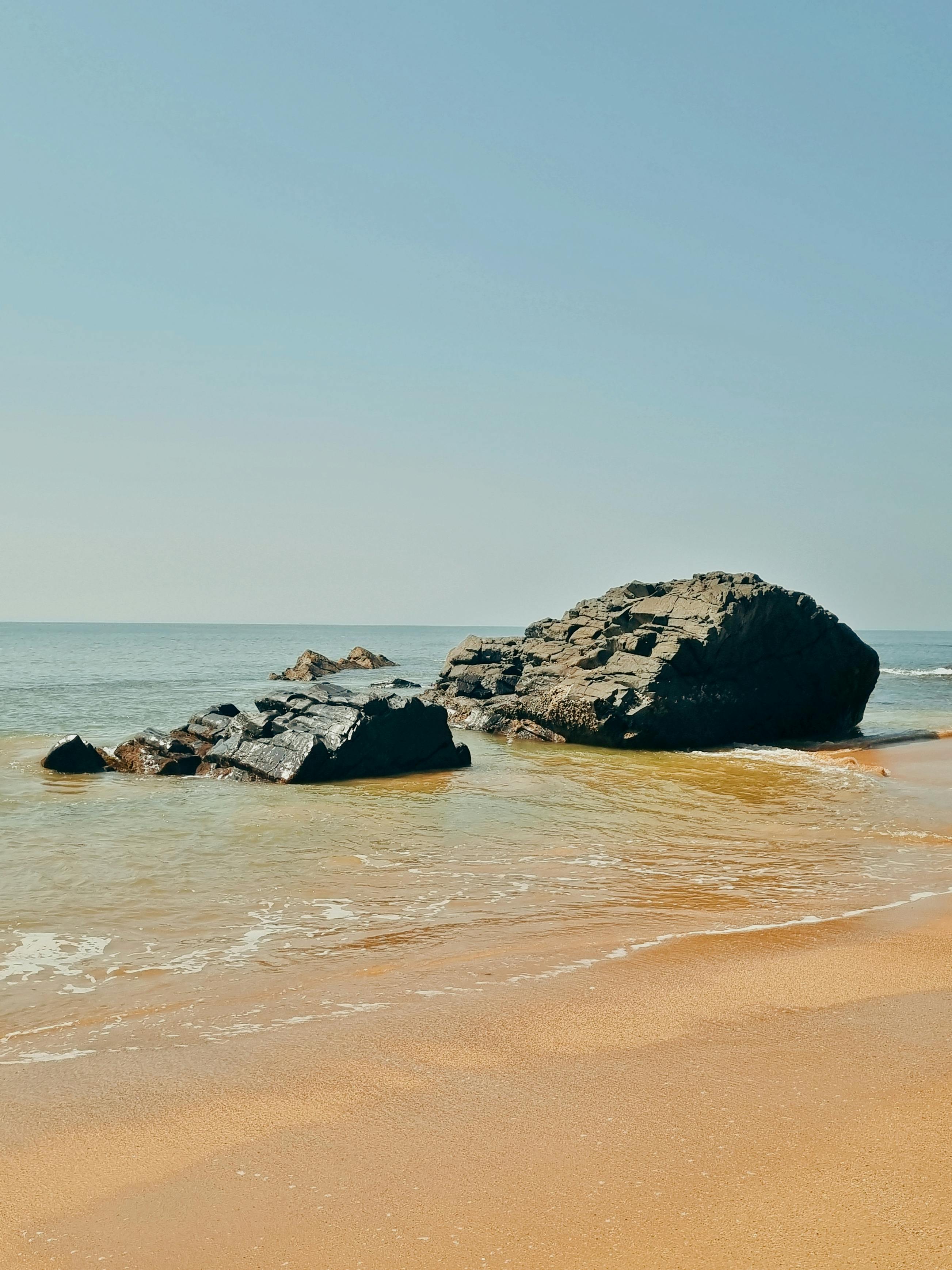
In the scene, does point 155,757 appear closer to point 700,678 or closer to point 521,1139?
point 700,678

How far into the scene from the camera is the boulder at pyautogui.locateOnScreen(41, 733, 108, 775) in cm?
1638

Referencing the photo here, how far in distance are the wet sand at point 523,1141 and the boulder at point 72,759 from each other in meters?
12.6

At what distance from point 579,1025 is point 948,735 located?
899 inches

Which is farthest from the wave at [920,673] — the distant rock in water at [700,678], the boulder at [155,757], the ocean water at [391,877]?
the boulder at [155,757]

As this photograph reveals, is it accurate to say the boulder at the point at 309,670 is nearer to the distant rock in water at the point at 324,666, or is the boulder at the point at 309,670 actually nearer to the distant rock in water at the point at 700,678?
the distant rock in water at the point at 324,666

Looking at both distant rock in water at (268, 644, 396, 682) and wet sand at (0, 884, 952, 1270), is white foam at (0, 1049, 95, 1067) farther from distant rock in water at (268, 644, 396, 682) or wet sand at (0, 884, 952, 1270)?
distant rock in water at (268, 644, 396, 682)

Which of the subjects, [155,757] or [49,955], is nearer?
[49,955]

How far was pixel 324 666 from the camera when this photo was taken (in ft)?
187

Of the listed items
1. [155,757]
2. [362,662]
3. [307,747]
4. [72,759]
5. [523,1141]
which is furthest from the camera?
[362,662]

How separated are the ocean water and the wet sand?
0.83m

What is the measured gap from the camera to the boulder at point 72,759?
16375mm

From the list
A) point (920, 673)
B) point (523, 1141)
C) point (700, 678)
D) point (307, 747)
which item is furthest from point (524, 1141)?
point (920, 673)

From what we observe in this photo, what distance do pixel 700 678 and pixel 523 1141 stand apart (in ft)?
62.1

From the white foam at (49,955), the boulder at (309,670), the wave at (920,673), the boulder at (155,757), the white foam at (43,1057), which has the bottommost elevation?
the white foam at (49,955)
